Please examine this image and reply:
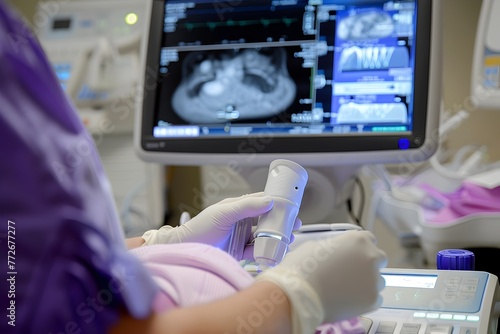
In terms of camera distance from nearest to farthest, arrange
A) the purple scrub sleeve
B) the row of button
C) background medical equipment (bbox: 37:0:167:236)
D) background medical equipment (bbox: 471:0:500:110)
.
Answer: the purple scrub sleeve < the row of button < background medical equipment (bbox: 471:0:500:110) < background medical equipment (bbox: 37:0:167:236)

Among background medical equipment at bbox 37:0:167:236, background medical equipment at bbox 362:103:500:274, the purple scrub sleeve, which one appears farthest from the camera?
background medical equipment at bbox 37:0:167:236

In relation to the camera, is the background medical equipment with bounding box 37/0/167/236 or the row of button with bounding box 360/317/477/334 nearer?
the row of button with bounding box 360/317/477/334

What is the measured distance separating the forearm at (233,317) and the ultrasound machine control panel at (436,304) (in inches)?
8.4

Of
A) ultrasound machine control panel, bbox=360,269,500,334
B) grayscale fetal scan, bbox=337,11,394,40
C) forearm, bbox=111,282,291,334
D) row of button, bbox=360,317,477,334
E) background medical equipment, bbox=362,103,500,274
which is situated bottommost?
background medical equipment, bbox=362,103,500,274

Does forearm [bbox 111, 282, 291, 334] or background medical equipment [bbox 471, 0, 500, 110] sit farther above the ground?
forearm [bbox 111, 282, 291, 334]

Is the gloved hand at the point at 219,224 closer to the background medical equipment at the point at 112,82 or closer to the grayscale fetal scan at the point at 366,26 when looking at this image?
the grayscale fetal scan at the point at 366,26

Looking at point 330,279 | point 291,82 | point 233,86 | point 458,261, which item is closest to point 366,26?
point 291,82

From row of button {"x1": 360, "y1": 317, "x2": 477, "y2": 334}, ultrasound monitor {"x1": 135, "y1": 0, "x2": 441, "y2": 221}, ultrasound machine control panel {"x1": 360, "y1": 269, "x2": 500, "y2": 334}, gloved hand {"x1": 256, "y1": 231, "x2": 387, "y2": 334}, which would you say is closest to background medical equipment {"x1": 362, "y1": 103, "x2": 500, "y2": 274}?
ultrasound monitor {"x1": 135, "y1": 0, "x2": 441, "y2": 221}

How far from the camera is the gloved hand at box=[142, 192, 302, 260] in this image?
749mm

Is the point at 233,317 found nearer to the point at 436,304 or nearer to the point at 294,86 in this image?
the point at 436,304

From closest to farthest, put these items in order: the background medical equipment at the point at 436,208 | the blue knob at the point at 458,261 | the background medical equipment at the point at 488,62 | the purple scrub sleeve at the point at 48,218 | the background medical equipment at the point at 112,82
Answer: the purple scrub sleeve at the point at 48,218 → the blue knob at the point at 458,261 → the background medical equipment at the point at 436,208 → the background medical equipment at the point at 488,62 → the background medical equipment at the point at 112,82

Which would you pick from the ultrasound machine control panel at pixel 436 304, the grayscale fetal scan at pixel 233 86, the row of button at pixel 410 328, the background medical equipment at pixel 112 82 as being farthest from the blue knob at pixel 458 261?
the background medical equipment at pixel 112 82

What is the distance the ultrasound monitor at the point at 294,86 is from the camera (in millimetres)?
1238

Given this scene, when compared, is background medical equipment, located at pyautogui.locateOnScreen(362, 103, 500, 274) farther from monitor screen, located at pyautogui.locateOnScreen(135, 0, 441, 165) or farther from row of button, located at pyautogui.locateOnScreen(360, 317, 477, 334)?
row of button, located at pyautogui.locateOnScreen(360, 317, 477, 334)
